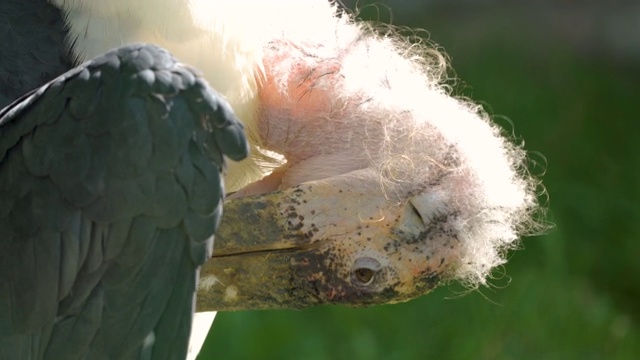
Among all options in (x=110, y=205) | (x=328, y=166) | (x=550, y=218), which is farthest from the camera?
(x=550, y=218)

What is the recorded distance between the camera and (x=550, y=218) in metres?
4.29

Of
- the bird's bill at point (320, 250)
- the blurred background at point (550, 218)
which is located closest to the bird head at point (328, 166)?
the bird's bill at point (320, 250)

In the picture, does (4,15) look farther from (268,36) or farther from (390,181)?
(390,181)

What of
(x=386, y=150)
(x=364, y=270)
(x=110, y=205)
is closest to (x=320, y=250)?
(x=364, y=270)

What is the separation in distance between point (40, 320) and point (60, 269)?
7cm

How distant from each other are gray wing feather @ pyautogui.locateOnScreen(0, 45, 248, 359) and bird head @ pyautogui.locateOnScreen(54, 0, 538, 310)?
0.25 metres

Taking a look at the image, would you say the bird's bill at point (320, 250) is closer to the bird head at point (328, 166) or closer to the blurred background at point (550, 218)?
the bird head at point (328, 166)

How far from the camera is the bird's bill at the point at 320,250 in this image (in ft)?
6.09

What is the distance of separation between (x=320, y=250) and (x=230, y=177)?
26cm

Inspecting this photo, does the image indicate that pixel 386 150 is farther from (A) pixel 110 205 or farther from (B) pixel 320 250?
(A) pixel 110 205

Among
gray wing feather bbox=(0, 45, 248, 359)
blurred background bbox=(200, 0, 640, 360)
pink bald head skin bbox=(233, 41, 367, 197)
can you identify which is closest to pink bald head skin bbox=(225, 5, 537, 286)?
pink bald head skin bbox=(233, 41, 367, 197)

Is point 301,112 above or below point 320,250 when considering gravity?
above

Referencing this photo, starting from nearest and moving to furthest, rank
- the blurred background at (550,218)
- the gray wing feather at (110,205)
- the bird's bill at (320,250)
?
the gray wing feather at (110,205), the bird's bill at (320,250), the blurred background at (550,218)

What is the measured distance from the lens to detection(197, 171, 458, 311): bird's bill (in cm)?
186
